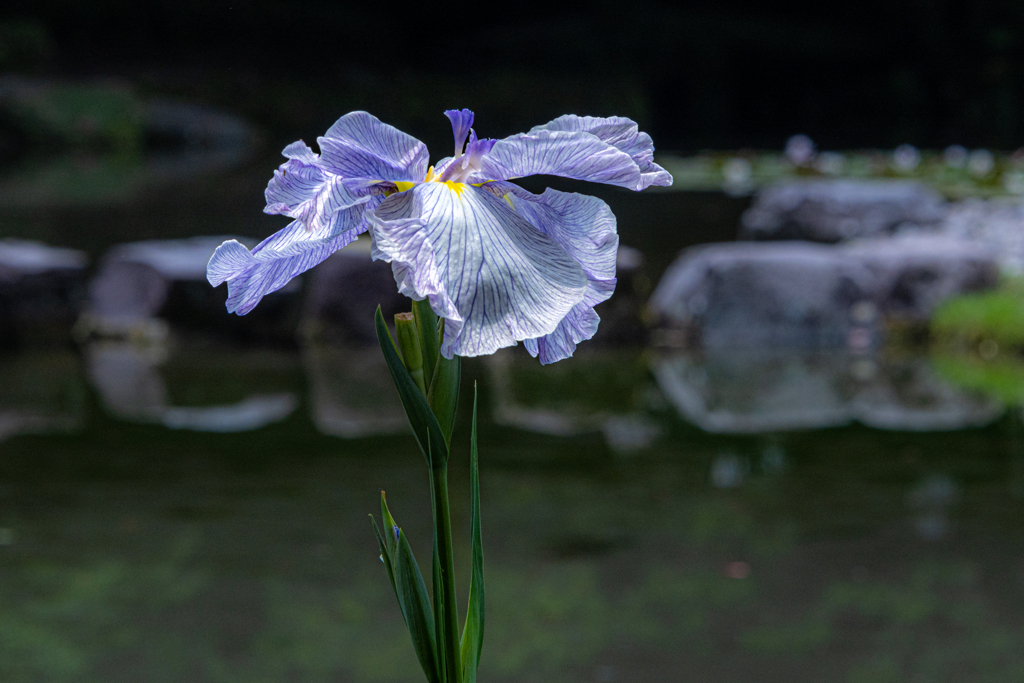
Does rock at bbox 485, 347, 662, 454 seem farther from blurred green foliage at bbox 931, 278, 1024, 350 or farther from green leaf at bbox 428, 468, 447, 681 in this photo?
green leaf at bbox 428, 468, 447, 681

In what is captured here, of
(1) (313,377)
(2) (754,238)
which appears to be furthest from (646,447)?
(2) (754,238)

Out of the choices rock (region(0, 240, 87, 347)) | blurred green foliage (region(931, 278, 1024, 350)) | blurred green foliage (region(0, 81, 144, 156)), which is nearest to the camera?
blurred green foliage (region(931, 278, 1024, 350))

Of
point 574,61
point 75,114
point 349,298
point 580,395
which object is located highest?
point 574,61

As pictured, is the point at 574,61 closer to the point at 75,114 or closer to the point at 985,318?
the point at 75,114

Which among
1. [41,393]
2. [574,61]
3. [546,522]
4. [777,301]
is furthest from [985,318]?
[574,61]

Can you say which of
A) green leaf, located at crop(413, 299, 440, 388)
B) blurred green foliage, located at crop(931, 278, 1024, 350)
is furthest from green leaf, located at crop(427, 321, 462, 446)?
blurred green foliage, located at crop(931, 278, 1024, 350)

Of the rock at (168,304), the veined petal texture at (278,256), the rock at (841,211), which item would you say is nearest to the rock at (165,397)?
the rock at (168,304)

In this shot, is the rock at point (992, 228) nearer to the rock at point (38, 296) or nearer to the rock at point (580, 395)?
the rock at point (580, 395)
